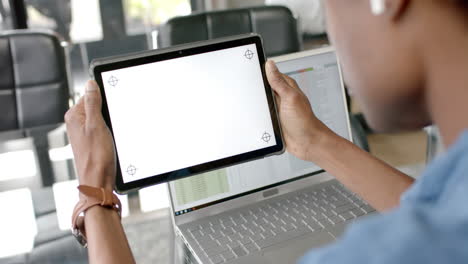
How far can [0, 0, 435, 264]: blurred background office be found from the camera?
1134 mm

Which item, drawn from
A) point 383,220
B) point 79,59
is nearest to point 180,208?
point 383,220

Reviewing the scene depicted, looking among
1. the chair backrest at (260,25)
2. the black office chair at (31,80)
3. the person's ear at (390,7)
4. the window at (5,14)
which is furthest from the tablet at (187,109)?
the window at (5,14)

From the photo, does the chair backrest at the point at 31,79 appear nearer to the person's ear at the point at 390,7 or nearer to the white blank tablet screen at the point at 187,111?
the white blank tablet screen at the point at 187,111

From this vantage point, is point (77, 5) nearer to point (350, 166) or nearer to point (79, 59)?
point (79, 59)

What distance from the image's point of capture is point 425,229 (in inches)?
14.4

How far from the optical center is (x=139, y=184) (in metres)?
0.82

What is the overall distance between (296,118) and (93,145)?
37 centimetres

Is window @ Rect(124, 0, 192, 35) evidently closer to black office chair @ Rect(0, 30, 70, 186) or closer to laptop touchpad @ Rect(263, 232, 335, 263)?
black office chair @ Rect(0, 30, 70, 186)

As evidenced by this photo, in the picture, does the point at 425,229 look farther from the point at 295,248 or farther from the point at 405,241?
the point at 295,248

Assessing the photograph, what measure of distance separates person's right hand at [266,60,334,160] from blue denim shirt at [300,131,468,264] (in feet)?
1.55

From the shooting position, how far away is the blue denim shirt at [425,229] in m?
0.36

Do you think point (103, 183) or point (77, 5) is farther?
point (77, 5)

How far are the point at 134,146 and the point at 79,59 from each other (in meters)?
2.46

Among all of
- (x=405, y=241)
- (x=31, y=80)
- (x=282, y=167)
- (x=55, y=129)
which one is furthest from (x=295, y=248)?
(x=31, y=80)
